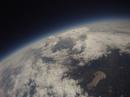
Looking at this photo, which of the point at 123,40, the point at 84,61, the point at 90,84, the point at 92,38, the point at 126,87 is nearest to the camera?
the point at 126,87

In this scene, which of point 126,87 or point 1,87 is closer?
point 126,87

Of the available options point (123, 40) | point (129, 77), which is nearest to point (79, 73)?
point (129, 77)

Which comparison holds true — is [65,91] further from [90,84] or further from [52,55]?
[52,55]

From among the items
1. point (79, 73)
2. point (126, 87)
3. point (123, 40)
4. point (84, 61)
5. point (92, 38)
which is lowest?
point (126, 87)

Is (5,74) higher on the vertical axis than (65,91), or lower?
higher

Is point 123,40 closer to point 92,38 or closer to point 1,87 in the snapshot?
point 92,38

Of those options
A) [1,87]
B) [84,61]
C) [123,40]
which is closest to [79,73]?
[84,61]

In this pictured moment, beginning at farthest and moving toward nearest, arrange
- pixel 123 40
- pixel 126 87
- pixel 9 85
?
pixel 9 85 → pixel 123 40 → pixel 126 87
